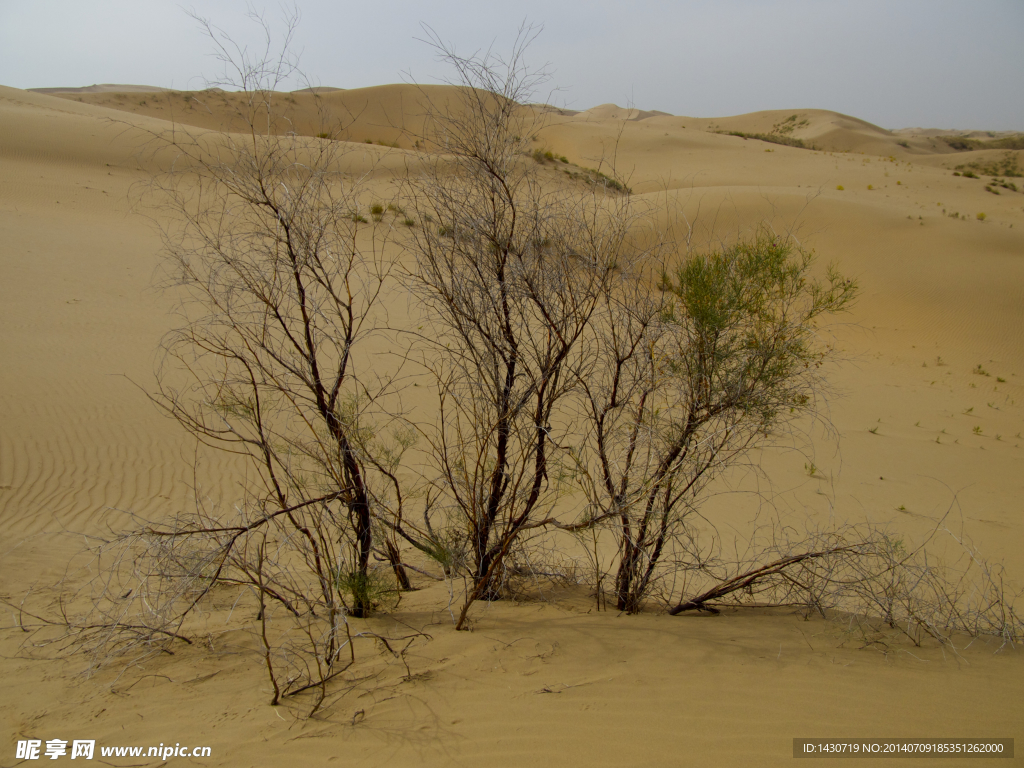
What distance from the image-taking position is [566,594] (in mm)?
4547

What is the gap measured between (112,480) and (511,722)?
6.05 metres

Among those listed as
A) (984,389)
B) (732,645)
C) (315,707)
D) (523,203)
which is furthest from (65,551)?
(984,389)

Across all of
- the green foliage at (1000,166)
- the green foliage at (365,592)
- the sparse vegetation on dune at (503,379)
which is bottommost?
the green foliage at (365,592)

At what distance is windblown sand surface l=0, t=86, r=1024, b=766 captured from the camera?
9.14 ft

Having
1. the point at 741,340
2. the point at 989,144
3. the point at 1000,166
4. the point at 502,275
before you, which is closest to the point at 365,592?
the point at 502,275

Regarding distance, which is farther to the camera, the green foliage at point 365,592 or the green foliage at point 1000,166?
the green foliage at point 1000,166

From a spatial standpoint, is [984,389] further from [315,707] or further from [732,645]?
[315,707]

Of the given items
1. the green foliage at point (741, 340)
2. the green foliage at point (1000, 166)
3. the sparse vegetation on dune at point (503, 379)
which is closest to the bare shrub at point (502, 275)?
the sparse vegetation on dune at point (503, 379)

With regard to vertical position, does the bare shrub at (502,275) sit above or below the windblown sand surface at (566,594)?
above

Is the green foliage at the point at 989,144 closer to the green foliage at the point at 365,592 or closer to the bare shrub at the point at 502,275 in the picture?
the bare shrub at the point at 502,275

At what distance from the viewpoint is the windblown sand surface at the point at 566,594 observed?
279 centimetres

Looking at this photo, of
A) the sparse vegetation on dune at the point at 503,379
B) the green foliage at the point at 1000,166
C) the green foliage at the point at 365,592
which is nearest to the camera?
the sparse vegetation on dune at the point at 503,379

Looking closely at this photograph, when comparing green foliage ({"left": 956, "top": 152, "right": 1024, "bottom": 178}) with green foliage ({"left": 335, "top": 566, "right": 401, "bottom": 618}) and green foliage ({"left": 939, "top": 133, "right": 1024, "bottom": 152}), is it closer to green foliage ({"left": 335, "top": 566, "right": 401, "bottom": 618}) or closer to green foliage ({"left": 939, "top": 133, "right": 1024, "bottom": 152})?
green foliage ({"left": 939, "top": 133, "right": 1024, "bottom": 152})

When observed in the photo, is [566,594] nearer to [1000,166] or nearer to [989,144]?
[1000,166]
